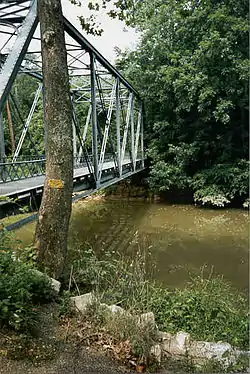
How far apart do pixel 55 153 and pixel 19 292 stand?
139cm

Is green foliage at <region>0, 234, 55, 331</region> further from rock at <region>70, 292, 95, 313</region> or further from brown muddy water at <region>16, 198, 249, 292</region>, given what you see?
brown muddy water at <region>16, 198, 249, 292</region>

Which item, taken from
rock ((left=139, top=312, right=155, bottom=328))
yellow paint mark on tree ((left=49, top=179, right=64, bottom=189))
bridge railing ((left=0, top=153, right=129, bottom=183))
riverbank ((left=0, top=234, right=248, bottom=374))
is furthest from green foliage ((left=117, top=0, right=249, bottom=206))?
rock ((left=139, top=312, right=155, bottom=328))

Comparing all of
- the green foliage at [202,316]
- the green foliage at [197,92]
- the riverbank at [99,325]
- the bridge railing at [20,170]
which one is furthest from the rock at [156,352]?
the green foliage at [197,92]

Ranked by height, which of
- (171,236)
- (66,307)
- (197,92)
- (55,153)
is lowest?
(171,236)

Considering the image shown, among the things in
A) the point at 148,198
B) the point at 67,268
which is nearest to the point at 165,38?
the point at 148,198

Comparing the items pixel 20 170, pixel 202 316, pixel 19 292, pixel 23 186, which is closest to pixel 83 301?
pixel 19 292

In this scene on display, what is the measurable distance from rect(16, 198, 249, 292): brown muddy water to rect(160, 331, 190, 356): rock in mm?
1231

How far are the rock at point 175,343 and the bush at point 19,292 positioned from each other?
98cm

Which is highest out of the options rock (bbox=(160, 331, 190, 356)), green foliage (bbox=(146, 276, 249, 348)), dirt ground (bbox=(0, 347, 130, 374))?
dirt ground (bbox=(0, 347, 130, 374))

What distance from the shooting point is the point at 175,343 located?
241 centimetres

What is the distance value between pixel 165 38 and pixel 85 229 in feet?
25.5

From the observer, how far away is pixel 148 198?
13.6 metres

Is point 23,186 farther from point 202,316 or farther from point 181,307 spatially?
point 202,316

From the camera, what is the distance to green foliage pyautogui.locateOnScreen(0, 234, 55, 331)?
6.88ft
